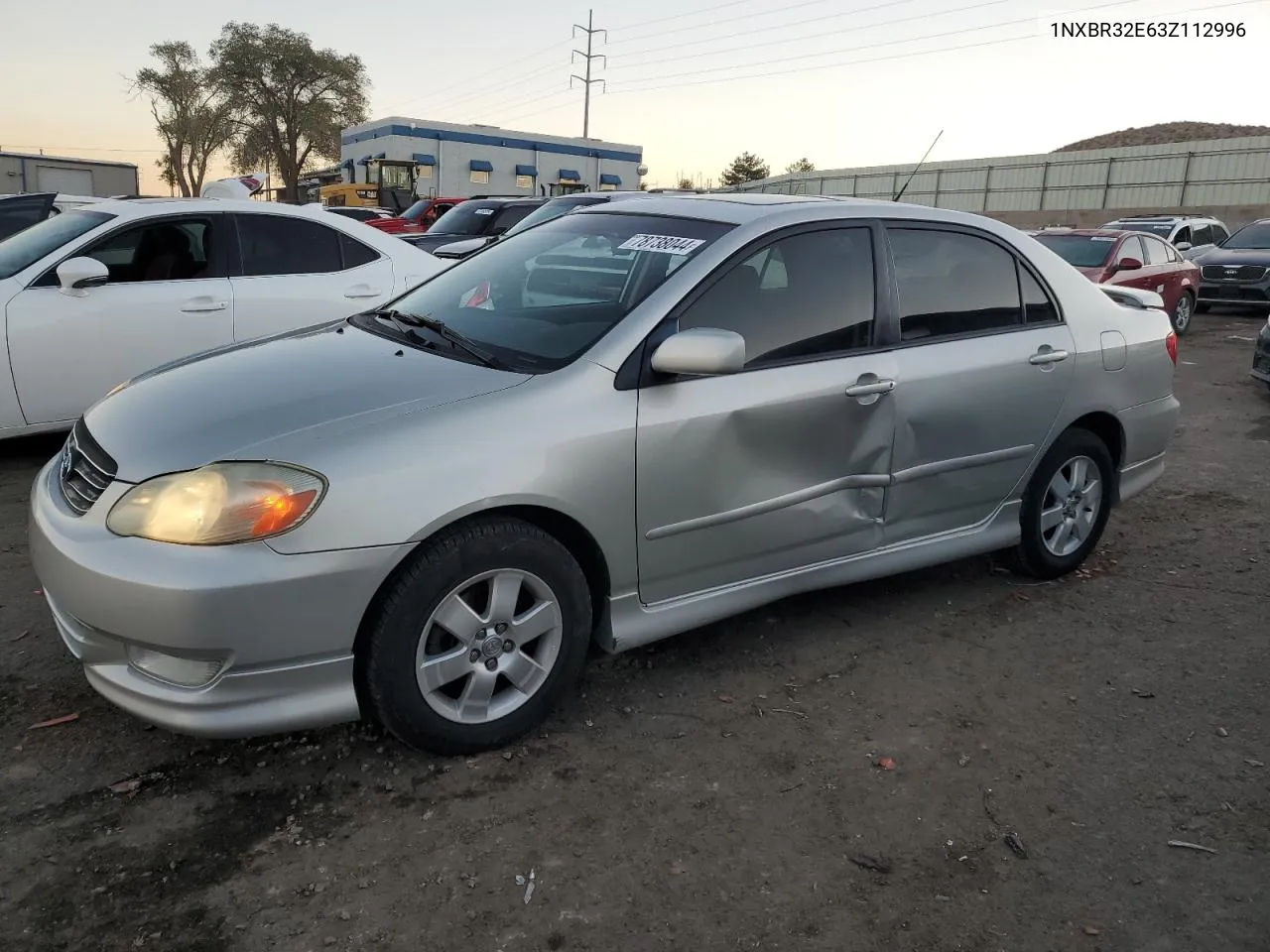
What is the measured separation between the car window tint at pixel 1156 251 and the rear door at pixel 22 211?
12.4 m

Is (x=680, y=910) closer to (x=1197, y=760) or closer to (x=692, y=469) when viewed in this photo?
(x=692, y=469)

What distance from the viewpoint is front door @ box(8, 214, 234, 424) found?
530 centimetres

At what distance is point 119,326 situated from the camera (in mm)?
5484

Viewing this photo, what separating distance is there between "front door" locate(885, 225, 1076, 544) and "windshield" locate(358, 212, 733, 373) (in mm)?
926

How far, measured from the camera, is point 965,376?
3.78 metres

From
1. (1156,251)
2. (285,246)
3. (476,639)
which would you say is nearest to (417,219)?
(1156,251)

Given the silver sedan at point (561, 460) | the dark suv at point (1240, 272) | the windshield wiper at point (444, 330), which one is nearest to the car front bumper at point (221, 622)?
the silver sedan at point (561, 460)

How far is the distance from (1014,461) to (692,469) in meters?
1.73

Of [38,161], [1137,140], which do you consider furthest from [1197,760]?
[1137,140]

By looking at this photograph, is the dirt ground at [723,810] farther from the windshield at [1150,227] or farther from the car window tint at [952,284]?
the windshield at [1150,227]

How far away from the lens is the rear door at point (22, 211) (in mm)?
8945

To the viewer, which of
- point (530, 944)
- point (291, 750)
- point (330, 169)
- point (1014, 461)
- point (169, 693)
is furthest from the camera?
point (330, 169)

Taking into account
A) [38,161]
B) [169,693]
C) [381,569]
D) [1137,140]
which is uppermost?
[1137,140]

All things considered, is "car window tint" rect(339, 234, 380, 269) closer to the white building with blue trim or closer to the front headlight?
the front headlight
